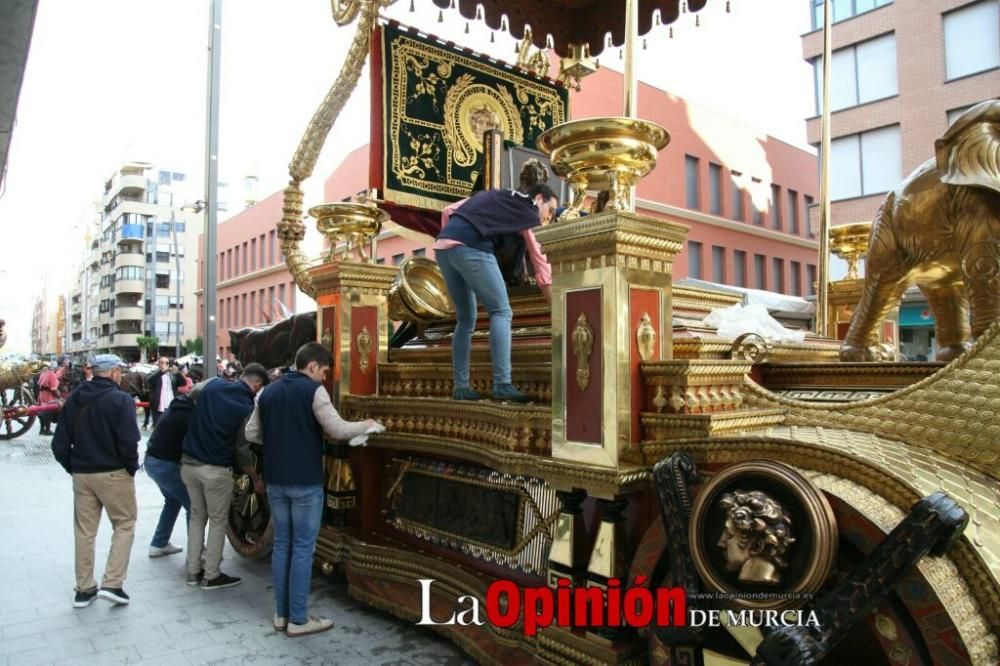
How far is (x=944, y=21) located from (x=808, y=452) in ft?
58.6

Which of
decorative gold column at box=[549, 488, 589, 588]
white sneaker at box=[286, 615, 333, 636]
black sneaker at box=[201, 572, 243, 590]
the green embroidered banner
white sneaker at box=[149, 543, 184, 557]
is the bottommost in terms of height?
white sneaker at box=[149, 543, 184, 557]

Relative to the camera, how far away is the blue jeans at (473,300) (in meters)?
3.51

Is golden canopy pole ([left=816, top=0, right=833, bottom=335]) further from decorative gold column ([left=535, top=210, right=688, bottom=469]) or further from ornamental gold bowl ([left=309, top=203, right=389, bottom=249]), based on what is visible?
ornamental gold bowl ([left=309, top=203, right=389, bottom=249])

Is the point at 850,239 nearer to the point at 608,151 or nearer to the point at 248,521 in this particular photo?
the point at 608,151

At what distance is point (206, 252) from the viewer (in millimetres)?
6820

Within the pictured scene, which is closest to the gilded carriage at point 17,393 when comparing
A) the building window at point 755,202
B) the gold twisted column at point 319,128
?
the gold twisted column at point 319,128

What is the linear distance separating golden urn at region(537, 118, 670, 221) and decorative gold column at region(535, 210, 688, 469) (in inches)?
6.4

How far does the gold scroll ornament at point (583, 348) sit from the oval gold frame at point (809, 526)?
714 mm

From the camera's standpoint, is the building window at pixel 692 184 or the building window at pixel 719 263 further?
the building window at pixel 719 263

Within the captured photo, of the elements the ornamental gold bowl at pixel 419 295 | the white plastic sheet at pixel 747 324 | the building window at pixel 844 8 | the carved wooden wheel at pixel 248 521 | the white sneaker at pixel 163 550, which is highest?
the building window at pixel 844 8

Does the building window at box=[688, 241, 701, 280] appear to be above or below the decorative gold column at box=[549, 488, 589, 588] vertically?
above

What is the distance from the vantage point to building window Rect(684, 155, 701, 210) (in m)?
21.6

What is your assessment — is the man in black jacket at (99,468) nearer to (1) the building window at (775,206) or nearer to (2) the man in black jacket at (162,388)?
(2) the man in black jacket at (162,388)

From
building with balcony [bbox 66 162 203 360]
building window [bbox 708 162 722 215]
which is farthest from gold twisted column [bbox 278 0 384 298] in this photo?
building with balcony [bbox 66 162 203 360]
